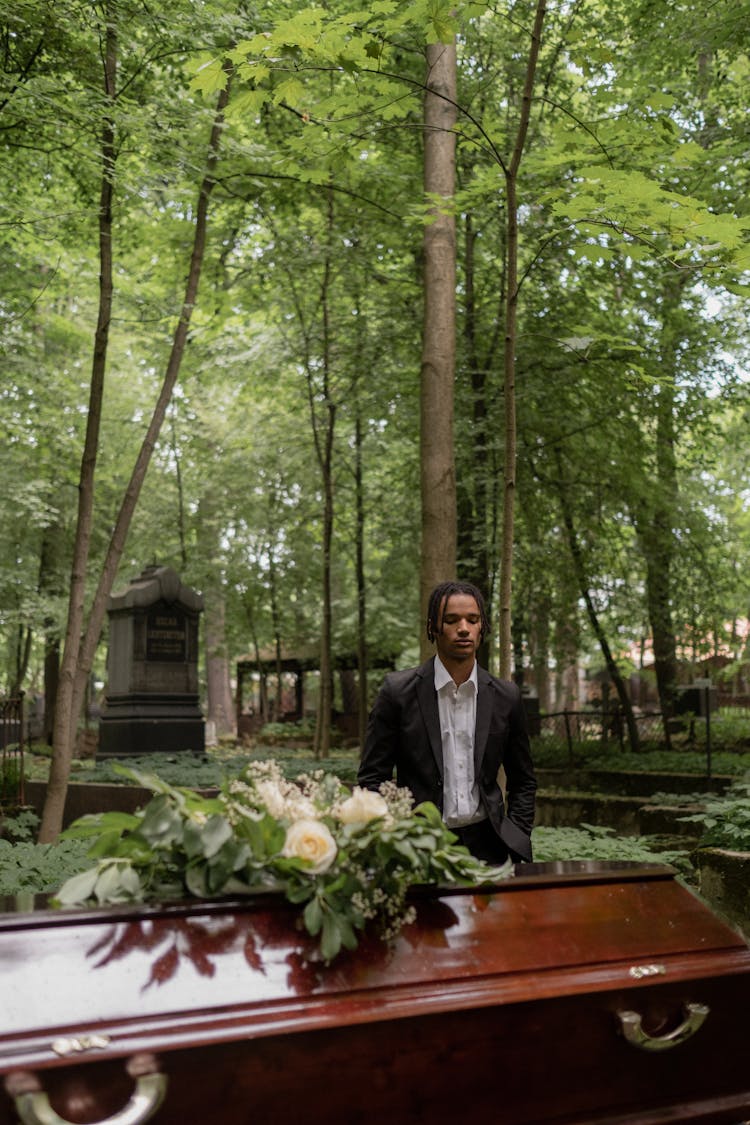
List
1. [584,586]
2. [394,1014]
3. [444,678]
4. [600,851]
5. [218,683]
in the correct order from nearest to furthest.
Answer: [394,1014] → [444,678] → [600,851] → [584,586] → [218,683]

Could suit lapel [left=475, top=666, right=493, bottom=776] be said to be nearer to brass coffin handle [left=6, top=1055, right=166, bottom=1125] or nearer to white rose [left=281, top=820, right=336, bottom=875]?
white rose [left=281, top=820, right=336, bottom=875]

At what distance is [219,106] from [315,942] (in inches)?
328

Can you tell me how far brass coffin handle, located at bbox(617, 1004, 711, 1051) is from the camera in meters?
2.52

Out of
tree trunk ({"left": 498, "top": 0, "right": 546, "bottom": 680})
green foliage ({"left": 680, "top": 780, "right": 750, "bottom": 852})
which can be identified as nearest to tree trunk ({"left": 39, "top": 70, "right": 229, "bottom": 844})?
tree trunk ({"left": 498, "top": 0, "right": 546, "bottom": 680})

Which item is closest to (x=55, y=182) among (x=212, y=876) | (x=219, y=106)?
(x=219, y=106)

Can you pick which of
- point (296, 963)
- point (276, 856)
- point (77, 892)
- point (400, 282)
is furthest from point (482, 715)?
point (400, 282)

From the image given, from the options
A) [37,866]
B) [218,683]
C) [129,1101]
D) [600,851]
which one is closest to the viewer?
[129,1101]

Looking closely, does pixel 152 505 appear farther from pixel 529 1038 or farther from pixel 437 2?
pixel 529 1038

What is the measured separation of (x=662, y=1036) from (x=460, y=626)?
1.47 meters

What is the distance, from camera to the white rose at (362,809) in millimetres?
2520

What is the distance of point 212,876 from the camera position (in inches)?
93.8

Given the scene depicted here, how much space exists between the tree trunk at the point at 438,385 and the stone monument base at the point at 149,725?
11.1 metres

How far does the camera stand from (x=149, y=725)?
17812 millimetres

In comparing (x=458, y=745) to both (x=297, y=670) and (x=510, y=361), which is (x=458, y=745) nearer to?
(x=510, y=361)
